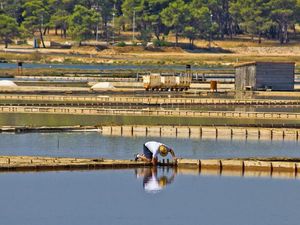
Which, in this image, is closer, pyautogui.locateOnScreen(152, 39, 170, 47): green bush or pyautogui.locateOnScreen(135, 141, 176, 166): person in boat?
pyautogui.locateOnScreen(135, 141, 176, 166): person in boat

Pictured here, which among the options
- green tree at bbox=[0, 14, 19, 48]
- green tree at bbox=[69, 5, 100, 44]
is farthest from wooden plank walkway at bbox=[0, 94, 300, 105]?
green tree at bbox=[69, 5, 100, 44]

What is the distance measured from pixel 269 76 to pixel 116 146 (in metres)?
42.1

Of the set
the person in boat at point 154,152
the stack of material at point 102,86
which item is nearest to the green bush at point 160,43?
the stack of material at point 102,86

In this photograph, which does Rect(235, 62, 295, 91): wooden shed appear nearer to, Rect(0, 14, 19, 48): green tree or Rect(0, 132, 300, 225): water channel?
→ Rect(0, 132, 300, 225): water channel

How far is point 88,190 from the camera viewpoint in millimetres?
52656

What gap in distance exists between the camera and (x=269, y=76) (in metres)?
107

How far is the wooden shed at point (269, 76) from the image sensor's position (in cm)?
10594

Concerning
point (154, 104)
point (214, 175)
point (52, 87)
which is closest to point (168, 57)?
point (52, 87)

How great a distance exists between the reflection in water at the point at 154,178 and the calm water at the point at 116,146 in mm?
5754

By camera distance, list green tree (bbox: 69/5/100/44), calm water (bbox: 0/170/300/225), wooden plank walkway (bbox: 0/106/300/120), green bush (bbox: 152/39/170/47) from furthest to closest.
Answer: green tree (bbox: 69/5/100/44) → green bush (bbox: 152/39/170/47) → wooden plank walkway (bbox: 0/106/300/120) → calm water (bbox: 0/170/300/225)

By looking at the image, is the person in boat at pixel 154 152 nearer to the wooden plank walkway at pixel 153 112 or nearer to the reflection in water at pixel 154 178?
→ the reflection in water at pixel 154 178

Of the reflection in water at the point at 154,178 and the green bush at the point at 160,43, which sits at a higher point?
the green bush at the point at 160,43

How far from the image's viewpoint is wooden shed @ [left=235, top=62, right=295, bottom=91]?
10594cm

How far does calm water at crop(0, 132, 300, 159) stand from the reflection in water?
5754mm
